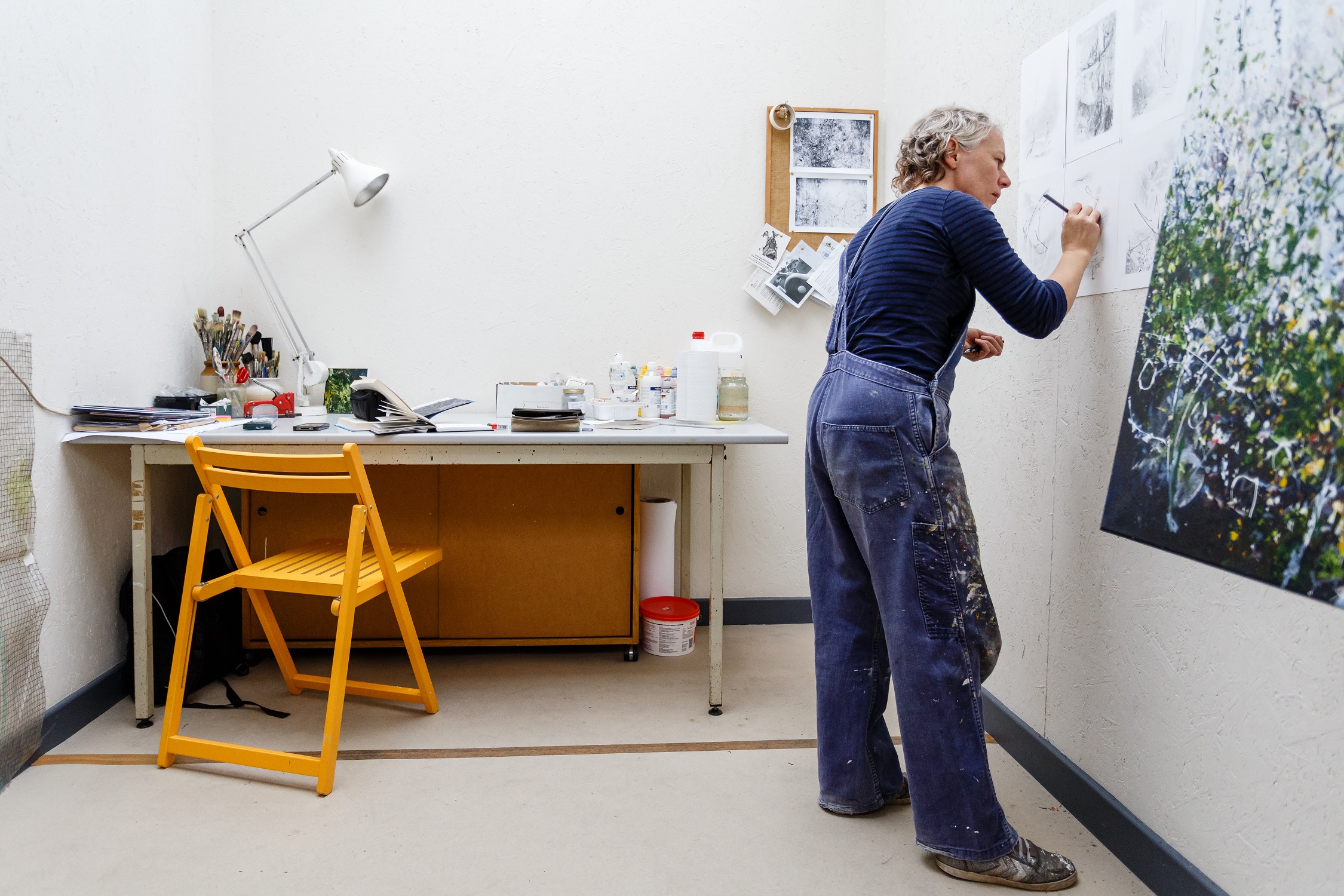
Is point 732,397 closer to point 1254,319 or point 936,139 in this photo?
point 936,139

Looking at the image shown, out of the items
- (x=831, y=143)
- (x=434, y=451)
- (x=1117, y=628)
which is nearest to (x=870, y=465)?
(x=1117, y=628)

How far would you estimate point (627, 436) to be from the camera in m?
2.31

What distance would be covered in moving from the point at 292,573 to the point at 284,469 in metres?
0.26

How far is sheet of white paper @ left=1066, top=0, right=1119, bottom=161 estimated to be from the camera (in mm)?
1703

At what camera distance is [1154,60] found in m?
1.57

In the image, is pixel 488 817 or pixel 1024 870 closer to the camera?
pixel 1024 870

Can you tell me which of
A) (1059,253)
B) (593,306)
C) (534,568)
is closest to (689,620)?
(534,568)

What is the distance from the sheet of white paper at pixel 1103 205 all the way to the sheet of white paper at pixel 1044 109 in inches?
4.5

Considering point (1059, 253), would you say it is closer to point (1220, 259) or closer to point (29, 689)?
point (1220, 259)

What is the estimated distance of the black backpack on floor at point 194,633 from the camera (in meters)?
2.39

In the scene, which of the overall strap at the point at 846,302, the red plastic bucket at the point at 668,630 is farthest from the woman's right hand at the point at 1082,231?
the red plastic bucket at the point at 668,630

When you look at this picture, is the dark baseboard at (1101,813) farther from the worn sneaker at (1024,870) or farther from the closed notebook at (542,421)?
the closed notebook at (542,421)

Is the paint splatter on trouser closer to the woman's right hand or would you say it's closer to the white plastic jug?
the woman's right hand

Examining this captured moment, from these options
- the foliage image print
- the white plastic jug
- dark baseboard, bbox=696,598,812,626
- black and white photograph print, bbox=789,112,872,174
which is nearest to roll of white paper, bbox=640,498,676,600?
dark baseboard, bbox=696,598,812,626
